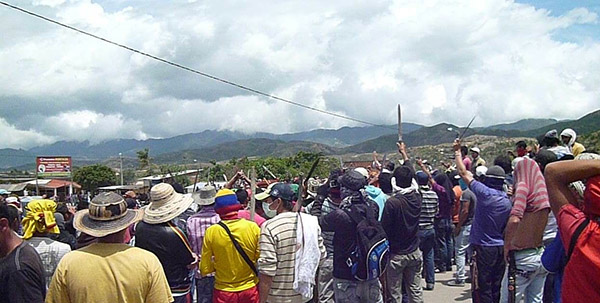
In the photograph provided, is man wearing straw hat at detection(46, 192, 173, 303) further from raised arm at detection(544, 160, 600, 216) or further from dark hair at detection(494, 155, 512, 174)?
dark hair at detection(494, 155, 512, 174)

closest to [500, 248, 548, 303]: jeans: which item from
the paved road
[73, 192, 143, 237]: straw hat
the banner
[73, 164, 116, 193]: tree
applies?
the paved road

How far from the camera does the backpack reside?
5656 mm

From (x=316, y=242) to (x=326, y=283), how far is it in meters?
1.52

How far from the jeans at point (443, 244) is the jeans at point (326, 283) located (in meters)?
3.94

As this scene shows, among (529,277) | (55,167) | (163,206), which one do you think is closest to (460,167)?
(529,277)

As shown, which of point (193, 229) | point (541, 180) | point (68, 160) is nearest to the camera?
point (541, 180)

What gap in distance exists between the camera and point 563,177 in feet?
10.2

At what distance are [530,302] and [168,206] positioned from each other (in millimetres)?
3751

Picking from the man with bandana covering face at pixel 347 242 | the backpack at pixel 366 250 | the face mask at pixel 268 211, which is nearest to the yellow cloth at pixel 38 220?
the face mask at pixel 268 211

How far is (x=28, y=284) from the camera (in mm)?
3787

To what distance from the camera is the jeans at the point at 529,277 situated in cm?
529

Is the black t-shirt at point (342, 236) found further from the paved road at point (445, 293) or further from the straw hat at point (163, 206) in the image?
the paved road at point (445, 293)

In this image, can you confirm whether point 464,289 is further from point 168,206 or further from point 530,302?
point 168,206

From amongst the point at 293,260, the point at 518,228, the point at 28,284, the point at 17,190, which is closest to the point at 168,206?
the point at 293,260
